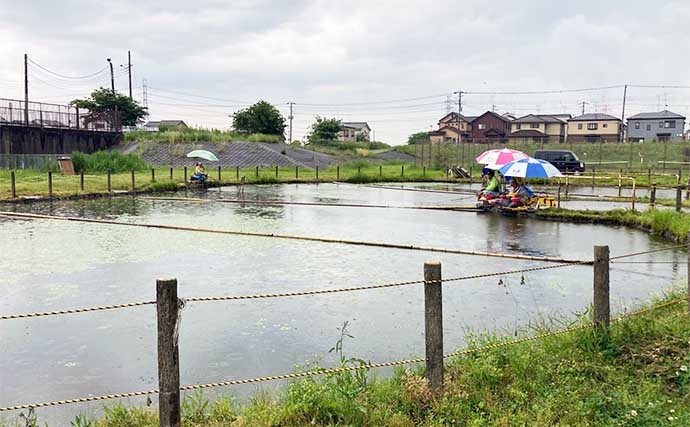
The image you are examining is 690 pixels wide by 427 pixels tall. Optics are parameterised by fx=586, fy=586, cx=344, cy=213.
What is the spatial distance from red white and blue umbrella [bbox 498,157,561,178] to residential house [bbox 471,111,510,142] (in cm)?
5113

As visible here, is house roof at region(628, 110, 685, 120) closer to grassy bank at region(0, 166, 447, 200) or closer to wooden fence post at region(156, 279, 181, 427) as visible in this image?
grassy bank at region(0, 166, 447, 200)

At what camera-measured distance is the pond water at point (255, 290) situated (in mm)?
5270

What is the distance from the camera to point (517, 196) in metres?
16.2

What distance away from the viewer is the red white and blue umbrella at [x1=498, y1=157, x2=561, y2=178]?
48.9 ft

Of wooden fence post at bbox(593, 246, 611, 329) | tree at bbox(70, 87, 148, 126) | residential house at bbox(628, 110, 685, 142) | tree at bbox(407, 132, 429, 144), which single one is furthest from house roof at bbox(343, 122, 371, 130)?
wooden fence post at bbox(593, 246, 611, 329)

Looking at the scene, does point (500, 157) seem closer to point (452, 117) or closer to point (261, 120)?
point (261, 120)

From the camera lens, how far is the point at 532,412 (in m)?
3.67

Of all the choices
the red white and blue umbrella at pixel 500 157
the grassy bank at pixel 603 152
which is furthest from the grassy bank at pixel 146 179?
the red white and blue umbrella at pixel 500 157

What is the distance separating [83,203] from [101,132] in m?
23.1

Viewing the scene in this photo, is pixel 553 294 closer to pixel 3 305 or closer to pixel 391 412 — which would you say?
pixel 391 412

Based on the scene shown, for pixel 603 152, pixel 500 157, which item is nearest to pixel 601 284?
pixel 500 157

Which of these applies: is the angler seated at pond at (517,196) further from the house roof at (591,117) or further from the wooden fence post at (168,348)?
the house roof at (591,117)

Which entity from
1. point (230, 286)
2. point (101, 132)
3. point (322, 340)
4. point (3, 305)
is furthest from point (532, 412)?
point (101, 132)

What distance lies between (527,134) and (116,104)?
4185cm
